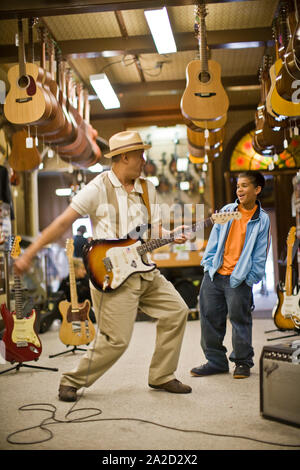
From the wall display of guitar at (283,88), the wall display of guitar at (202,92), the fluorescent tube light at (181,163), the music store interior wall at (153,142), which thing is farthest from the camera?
the fluorescent tube light at (181,163)

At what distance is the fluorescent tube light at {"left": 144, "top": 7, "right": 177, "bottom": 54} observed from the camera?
4492 mm

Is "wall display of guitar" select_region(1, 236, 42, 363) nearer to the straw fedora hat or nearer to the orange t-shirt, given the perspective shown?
the straw fedora hat

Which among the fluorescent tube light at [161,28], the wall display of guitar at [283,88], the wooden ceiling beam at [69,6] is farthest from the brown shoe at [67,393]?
the fluorescent tube light at [161,28]

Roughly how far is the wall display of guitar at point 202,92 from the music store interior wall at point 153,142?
0.01 meters

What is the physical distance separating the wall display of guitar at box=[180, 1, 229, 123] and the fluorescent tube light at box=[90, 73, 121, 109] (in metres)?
1.40

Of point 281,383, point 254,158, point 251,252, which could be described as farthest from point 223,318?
point 254,158

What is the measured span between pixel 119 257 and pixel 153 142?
5676 mm

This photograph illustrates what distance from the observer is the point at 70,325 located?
4.64 metres

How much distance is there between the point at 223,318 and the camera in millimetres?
3734

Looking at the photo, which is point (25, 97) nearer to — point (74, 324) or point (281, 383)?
point (74, 324)

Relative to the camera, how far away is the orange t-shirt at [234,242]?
11.9ft

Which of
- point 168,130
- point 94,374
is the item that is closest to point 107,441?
point 94,374

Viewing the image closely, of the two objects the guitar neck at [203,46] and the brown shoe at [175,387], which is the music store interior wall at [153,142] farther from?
the brown shoe at [175,387]

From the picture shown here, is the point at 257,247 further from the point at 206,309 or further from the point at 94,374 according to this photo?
the point at 94,374
